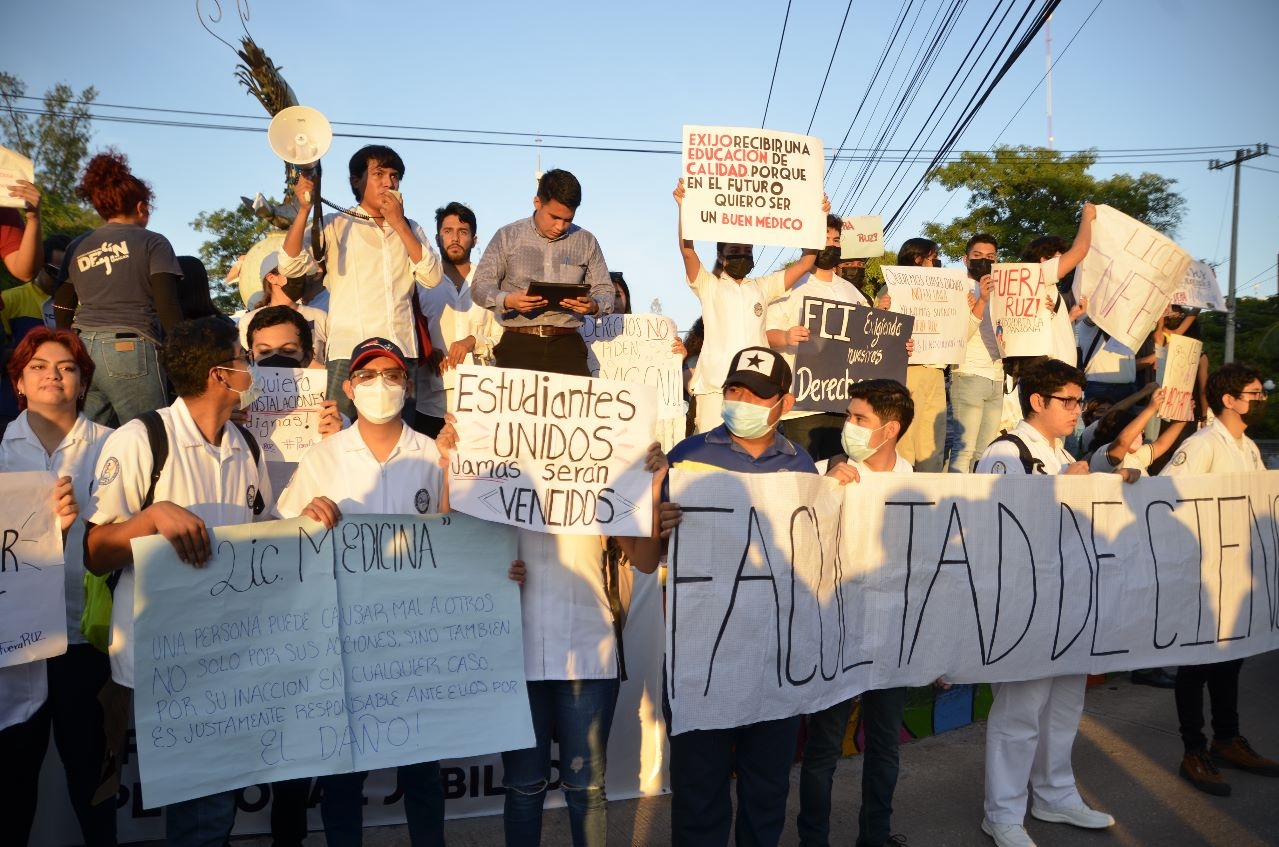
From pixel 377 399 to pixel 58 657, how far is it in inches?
61.8

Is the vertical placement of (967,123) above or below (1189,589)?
above

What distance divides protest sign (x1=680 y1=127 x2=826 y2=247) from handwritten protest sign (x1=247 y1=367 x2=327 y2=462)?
260cm

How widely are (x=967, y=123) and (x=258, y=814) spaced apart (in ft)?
39.5

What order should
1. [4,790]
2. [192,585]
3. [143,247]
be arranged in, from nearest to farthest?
[192,585]
[4,790]
[143,247]

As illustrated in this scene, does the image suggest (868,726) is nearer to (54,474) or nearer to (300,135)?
(54,474)

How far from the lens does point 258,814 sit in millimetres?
4539

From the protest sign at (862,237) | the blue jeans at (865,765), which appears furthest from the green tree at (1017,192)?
the blue jeans at (865,765)

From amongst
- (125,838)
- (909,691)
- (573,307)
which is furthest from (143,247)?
(909,691)

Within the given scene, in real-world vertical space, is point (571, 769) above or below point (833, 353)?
below

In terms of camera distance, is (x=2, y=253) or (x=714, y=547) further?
(x=2, y=253)

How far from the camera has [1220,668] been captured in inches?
213


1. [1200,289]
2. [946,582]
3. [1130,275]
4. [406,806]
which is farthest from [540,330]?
[1200,289]

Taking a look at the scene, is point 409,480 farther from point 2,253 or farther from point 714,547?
point 2,253

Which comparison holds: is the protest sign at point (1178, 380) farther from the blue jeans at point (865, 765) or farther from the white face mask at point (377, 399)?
the white face mask at point (377, 399)
